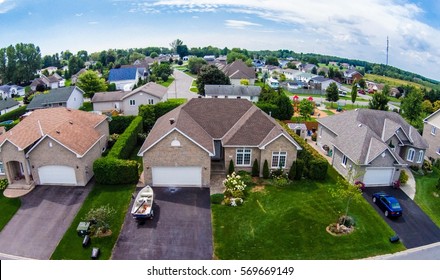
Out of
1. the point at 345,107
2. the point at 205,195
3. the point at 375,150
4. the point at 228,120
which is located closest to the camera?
the point at 205,195

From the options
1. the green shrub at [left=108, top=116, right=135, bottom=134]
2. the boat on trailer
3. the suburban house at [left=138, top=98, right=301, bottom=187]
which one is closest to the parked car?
the suburban house at [left=138, top=98, right=301, bottom=187]

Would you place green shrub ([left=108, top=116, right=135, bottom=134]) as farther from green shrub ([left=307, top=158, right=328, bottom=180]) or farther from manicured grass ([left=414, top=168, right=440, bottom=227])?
manicured grass ([left=414, top=168, right=440, bottom=227])

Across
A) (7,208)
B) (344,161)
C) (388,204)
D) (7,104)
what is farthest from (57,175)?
(7,104)

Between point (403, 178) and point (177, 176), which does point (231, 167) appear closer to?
point (177, 176)

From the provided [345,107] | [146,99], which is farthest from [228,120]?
[345,107]

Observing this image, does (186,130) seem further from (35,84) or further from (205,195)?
(35,84)
